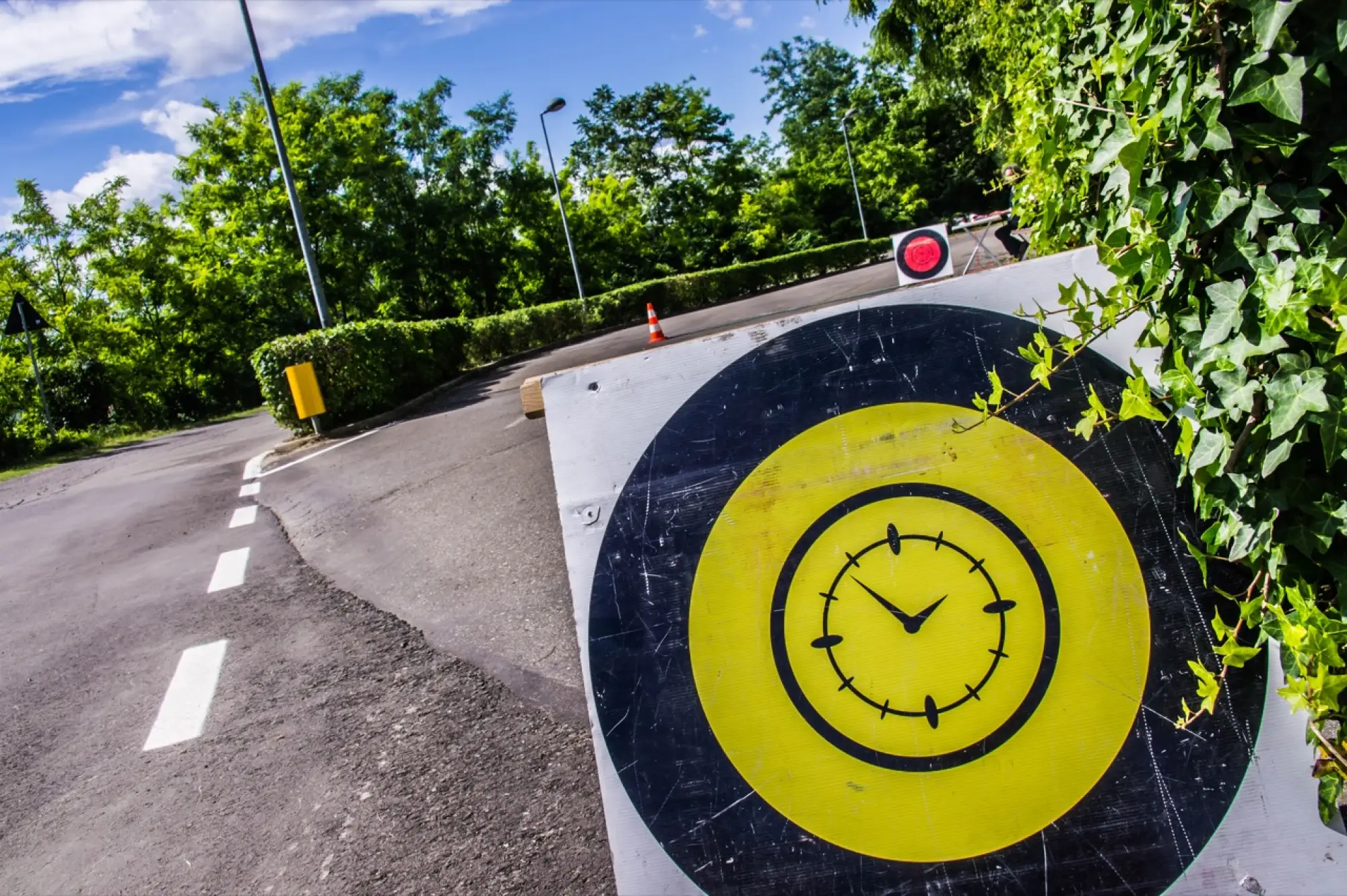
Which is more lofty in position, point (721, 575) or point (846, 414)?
point (846, 414)

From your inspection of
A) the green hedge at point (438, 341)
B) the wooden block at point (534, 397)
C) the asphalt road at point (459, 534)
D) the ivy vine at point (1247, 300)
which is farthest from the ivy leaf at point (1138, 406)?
the green hedge at point (438, 341)

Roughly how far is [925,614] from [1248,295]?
2.48ft

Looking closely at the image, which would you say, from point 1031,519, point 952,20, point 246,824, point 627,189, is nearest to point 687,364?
point 1031,519

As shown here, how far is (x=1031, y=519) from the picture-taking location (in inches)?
66.6

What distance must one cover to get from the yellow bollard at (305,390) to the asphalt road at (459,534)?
1011 millimetres

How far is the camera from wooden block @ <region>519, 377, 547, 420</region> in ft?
6.23

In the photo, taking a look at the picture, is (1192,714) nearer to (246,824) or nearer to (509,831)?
(509,831)

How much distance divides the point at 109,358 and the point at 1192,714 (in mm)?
36199

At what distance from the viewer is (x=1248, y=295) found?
136 cm

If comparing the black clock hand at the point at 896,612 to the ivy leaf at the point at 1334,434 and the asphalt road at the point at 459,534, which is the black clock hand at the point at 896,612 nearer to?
the ivy leaf at the point at 1334,434

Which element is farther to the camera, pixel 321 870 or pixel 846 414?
pixel 321 870

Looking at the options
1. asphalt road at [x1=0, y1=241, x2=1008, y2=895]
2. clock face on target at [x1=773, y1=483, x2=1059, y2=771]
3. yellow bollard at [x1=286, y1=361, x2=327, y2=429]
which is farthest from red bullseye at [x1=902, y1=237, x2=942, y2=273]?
yellow bollard at [x1=286, y1=361, x2=327, y2=429]

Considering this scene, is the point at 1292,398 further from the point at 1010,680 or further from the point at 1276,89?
the point at 1010,680

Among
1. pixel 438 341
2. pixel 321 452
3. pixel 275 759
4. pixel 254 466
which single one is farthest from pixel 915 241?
pixel 438 341
